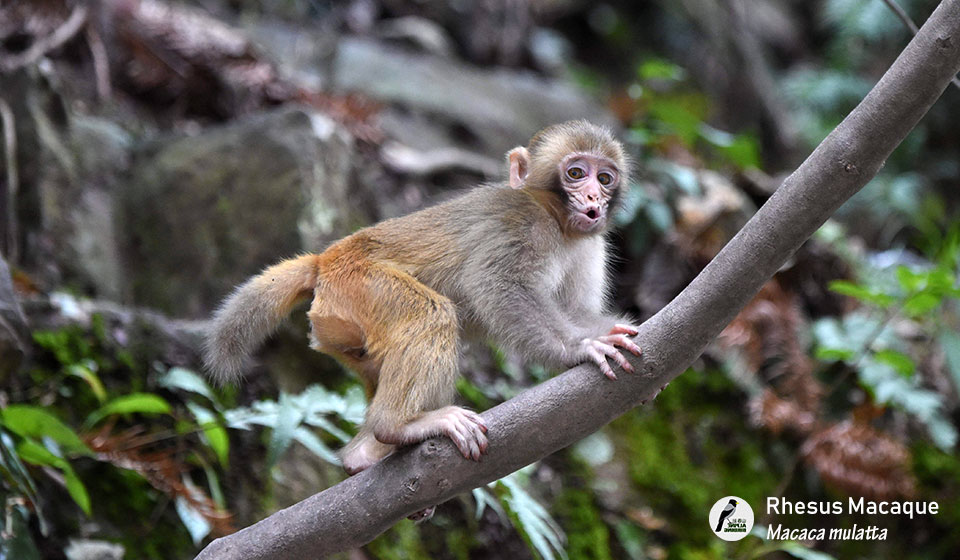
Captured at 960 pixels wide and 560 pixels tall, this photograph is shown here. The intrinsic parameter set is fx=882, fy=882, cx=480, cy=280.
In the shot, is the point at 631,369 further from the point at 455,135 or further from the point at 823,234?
the point at 455,135

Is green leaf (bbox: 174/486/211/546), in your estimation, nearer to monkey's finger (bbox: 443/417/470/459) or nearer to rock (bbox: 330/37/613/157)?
monkey's finger (bbox: 443/417/470/459)

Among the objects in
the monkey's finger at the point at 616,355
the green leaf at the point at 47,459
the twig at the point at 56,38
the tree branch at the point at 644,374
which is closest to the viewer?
the tree branch at the point at 644,374

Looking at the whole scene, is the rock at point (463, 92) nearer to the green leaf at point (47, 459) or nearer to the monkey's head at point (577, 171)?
the monkey's head at point (577, 171)

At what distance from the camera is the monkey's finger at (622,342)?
3342 millimetres

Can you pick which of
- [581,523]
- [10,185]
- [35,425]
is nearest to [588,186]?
[35,425]

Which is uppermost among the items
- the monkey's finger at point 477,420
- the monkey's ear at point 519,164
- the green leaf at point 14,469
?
the monkey's ear at point 519,164

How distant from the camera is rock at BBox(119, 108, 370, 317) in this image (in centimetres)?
660

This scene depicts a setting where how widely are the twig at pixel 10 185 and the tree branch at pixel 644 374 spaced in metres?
3.57

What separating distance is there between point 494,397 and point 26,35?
517 centimetres

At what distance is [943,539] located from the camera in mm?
7156

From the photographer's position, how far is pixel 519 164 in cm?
472

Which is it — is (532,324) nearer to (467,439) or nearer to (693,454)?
(467,439)

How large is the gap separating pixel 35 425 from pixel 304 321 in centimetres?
228

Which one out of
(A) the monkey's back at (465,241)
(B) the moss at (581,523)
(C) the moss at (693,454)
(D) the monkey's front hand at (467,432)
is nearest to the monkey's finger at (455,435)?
(D) the monkey's front hand at (467,432)
